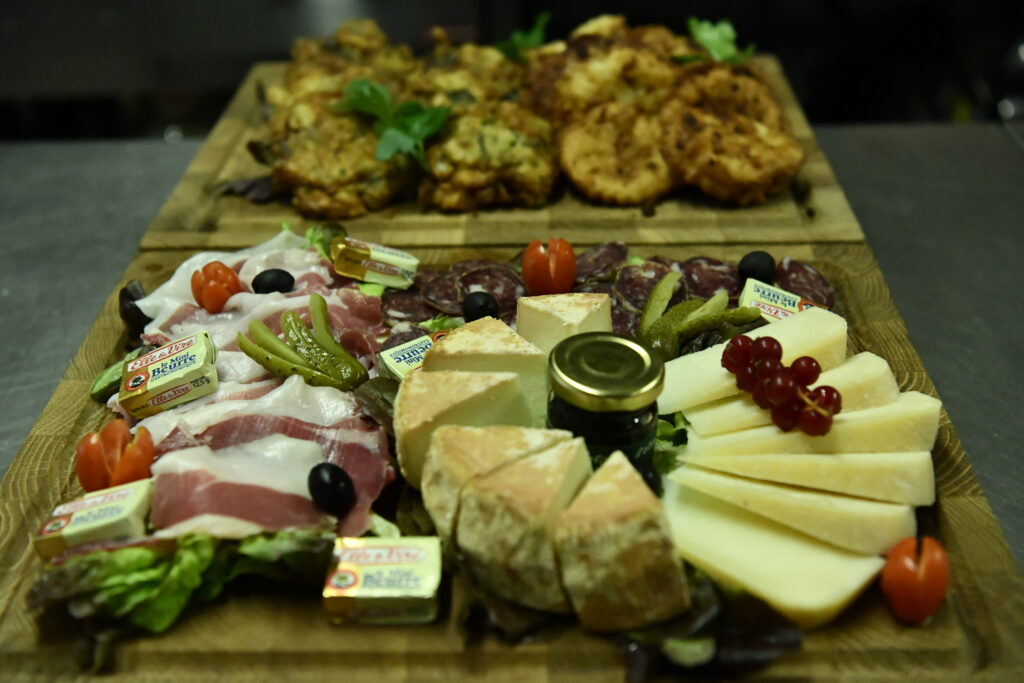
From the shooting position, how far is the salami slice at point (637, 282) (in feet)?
9.29

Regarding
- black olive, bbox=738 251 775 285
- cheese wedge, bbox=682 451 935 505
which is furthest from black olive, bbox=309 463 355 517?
black olive, bbox=738 251 775 285

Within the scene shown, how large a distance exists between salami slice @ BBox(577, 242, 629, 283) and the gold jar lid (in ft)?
2.75

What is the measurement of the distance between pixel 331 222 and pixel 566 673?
204cm

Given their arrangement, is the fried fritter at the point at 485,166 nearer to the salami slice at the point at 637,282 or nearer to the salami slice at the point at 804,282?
the salami slice at the point at 637,282

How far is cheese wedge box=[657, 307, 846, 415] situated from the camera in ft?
7.58

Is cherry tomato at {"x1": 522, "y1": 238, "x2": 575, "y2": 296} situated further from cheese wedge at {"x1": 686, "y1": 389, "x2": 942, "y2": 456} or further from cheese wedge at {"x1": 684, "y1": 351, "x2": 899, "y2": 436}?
cheese wedge at {"x1": 686, "y1": 389, "x2": 942, "y2": 456}

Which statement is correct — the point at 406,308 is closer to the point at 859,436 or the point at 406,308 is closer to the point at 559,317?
the point at 559,317

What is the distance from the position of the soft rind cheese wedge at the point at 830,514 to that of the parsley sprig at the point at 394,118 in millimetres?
2041

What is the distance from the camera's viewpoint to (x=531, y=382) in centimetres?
230

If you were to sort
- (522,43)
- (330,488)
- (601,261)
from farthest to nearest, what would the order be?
(522,43)
(601,261)
(330,488)

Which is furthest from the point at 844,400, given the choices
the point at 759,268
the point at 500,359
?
the point at 500,359

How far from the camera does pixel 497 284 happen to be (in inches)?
116

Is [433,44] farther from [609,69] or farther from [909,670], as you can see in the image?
[909,670]

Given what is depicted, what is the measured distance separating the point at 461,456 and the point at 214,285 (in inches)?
51.3
